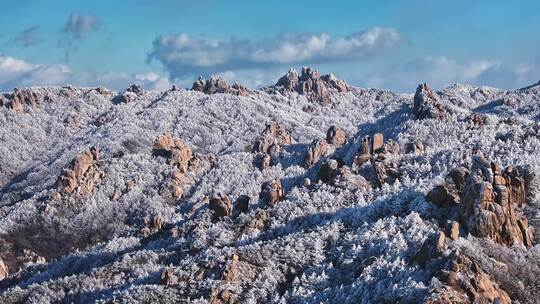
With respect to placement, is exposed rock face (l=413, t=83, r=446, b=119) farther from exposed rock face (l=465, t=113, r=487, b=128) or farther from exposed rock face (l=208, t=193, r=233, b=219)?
A: exposed rock face (l=208, t=193, r=233, b=219)

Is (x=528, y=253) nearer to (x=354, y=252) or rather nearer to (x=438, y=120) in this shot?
(x=354, y=252)

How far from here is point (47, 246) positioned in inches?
6442

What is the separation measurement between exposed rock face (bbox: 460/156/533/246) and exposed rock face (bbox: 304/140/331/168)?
106 meters

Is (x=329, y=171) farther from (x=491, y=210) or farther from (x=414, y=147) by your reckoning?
(x=491, y=210)

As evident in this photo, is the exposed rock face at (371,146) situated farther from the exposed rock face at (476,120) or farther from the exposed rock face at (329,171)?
the exposed rock face at (476,120)

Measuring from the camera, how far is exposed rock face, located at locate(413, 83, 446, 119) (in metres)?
168

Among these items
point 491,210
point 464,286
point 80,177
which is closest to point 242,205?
point 491,210

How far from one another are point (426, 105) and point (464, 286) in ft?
414

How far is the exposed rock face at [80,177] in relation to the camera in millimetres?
182125

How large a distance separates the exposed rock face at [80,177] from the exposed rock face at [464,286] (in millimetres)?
140674

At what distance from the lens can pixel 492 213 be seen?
6550 cm

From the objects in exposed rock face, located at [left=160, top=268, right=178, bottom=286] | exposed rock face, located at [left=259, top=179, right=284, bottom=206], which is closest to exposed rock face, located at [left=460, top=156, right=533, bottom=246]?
exposed rock face, located at [left=160, top=268, right=178, bottom=286]

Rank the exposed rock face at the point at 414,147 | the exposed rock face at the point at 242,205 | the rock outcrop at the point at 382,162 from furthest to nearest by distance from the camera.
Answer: the exposed rock face at the point at 414,147
the rock outcrop at the point at 382,162
the exposed rock face at the point at 242,205

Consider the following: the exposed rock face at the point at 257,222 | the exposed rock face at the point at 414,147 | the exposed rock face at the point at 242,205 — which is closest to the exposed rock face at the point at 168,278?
the exposed rock face at the point at 257,222
